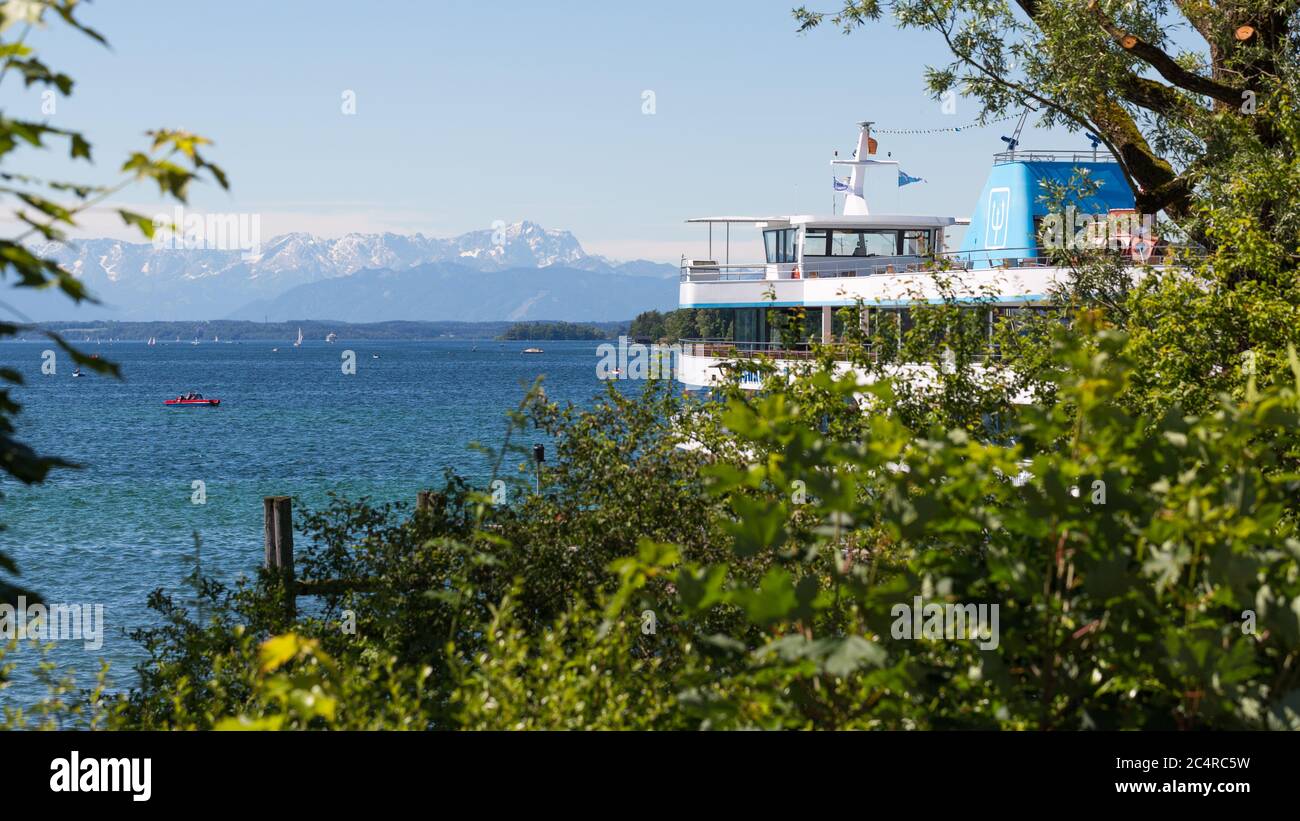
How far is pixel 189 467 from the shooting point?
65062 millimetres

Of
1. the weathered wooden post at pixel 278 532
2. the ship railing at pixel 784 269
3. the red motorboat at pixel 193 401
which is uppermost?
the ship railing at pixel 784 269

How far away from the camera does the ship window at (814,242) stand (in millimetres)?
44750

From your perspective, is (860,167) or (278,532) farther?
(860,167)

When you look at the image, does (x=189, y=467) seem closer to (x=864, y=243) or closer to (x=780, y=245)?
(x=780, y=245)

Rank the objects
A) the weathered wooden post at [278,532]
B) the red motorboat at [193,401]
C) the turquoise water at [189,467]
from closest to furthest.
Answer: the weathered wooden post at [278,532]
the turquoise water at [189,467]
the red motorboat at [193,401]

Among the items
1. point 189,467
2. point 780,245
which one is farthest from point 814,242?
point 189,467

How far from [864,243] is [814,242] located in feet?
8.21

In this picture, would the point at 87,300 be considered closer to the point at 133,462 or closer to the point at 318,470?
the point at 318,470

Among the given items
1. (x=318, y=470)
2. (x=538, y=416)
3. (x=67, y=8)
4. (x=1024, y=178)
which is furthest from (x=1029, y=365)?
(x=318, y=470)

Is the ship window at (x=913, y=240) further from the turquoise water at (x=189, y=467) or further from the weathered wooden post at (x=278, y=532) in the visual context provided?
the weathered wooden post at (x=278, y=532)

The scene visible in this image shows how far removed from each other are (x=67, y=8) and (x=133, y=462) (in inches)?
2778

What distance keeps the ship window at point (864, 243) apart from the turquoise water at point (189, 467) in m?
15.7

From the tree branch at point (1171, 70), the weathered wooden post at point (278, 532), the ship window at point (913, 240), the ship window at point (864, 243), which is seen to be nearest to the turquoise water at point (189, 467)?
the weathered wooden post at point (278, 532)

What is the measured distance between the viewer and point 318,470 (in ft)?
206
